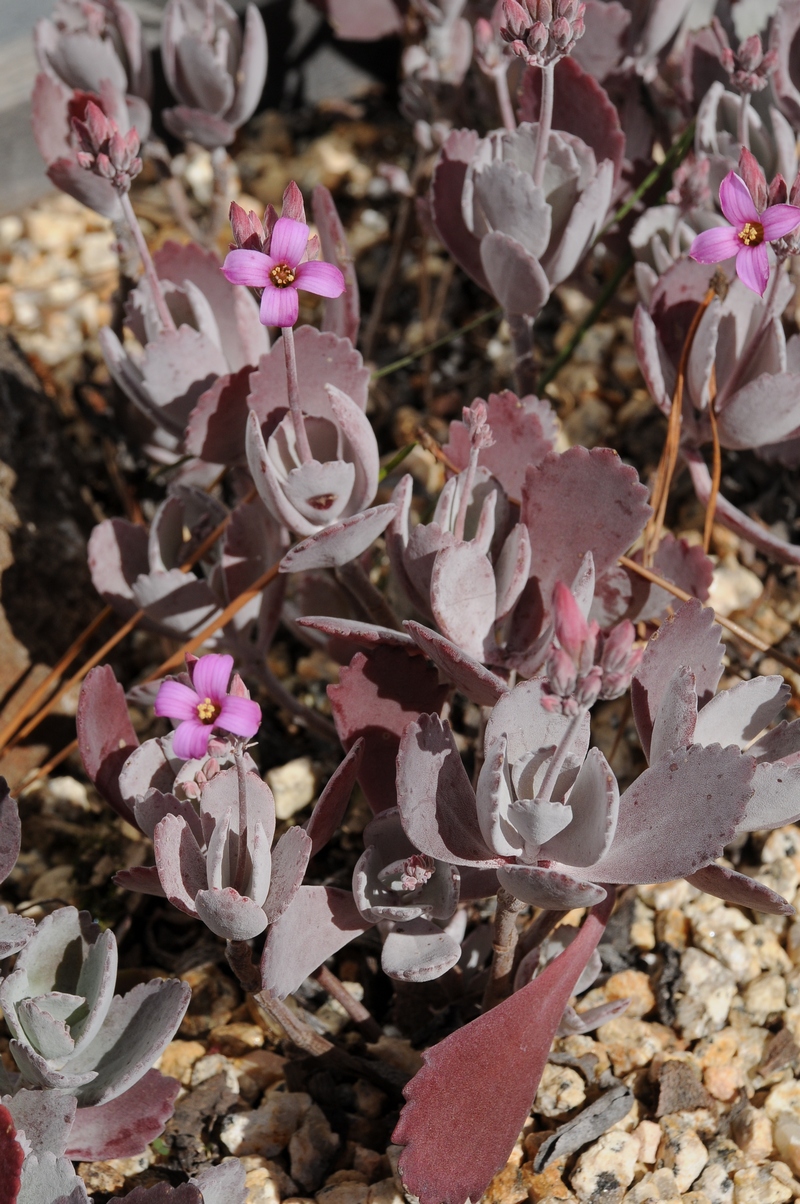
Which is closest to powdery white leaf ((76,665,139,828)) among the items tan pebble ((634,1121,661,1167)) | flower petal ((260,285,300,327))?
flower petal ((260,285,300,327))

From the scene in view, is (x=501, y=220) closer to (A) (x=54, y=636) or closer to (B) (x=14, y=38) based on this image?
(A) (x=54, y=636)

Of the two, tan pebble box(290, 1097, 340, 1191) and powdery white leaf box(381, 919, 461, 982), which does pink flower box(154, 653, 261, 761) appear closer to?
powdery white leaf box(381, 919, 461, 982)

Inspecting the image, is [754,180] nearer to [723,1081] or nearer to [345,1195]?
[723,1081]

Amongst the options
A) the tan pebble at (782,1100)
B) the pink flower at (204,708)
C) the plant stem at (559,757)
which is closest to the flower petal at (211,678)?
the pink flower at (204,708)

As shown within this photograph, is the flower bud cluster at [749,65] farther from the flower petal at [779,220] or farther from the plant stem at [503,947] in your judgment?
the plant stem at [503,947]

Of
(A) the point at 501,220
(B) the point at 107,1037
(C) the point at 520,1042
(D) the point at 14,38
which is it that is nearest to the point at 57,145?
(A) the point at 501,220

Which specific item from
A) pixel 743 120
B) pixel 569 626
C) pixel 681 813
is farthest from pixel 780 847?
pixel 743 120
